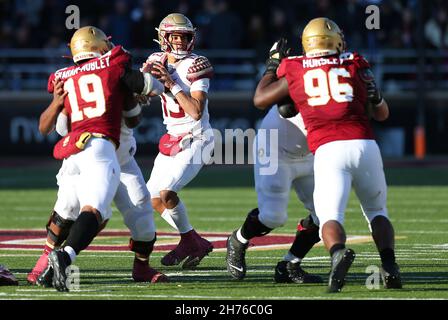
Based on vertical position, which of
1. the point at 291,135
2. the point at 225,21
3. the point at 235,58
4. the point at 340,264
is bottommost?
the point at 235,58

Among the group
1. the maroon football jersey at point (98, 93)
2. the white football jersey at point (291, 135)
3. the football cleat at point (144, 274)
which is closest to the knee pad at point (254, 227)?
the white football jersey at point (291, 135)

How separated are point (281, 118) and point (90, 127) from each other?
1308mm

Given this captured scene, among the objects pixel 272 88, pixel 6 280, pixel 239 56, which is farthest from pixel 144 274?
pixel 239 56

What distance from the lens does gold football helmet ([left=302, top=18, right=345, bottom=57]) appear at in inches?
291

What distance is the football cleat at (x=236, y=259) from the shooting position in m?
8.02

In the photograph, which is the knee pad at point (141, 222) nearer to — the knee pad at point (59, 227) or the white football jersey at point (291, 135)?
the knee pad at point (59, 227)

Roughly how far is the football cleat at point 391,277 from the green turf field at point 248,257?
86 mm

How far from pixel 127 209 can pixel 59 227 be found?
45 cm

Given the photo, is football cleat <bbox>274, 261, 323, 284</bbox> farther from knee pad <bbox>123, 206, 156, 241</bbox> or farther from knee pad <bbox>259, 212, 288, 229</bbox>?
knee pad <bbox>123, 206, 156, 241</bbox>

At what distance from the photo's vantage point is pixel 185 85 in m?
8.92

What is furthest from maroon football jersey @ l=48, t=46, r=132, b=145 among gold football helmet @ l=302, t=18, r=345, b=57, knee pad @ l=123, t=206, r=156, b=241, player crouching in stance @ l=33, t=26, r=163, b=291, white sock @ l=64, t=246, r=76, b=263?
gold football helmet @ l=302, t=18, r=345, b=57

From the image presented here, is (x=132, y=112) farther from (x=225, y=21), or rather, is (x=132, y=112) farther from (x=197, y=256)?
(x=225, y=21)

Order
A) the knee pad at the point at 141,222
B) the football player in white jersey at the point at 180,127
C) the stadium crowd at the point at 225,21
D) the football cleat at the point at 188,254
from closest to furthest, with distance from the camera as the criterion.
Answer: the knee pad at the point at 141,222 → the football player in white jersey at the point at 180,127 → the football cleat at the point at 188,254 → the stadium crowd at the point at 225,21
